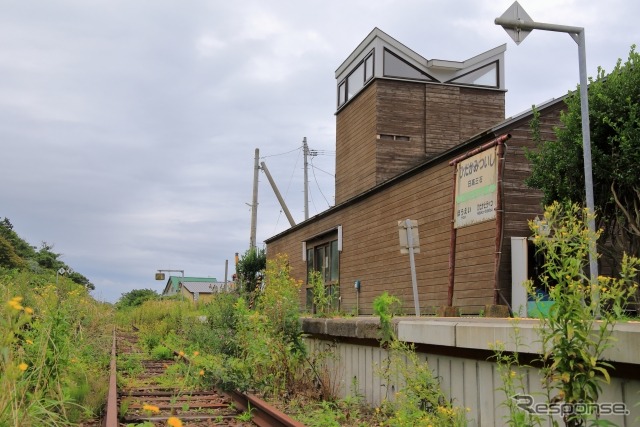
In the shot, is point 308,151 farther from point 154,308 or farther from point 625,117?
point 625,117

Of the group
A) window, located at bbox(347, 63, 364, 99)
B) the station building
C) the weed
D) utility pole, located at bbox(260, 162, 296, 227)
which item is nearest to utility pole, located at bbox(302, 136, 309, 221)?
utility pole, located at bbox(260, 162, 296, 227)

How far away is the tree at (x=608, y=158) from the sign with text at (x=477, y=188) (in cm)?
200

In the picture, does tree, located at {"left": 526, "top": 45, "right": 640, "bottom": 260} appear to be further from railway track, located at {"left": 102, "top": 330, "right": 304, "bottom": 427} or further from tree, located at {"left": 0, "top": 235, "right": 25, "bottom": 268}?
tree, located at {"left": 0, "top": 235, "right": 25, "bottom": 268}

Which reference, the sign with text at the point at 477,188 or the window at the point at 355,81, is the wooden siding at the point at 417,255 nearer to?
the sign with text at the point at 477,188

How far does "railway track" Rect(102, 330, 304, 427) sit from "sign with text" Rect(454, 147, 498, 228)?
4.18 m

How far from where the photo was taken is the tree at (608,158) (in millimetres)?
9852

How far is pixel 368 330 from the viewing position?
254 inches

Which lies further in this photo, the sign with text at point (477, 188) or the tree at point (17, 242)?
the tree at point (17, 242)

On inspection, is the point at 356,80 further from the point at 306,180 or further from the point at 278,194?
the point at 306,180

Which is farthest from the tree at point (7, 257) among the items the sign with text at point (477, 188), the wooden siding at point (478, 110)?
the sign with text at point (477, 188)

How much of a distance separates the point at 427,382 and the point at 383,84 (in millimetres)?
14751

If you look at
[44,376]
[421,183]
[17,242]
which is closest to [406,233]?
[421,183]

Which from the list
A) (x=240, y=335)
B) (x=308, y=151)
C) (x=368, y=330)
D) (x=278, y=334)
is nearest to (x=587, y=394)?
(x=368, y=330)

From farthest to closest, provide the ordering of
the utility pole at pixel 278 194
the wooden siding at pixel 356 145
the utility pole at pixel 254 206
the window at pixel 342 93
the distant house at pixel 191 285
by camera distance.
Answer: the distant house at pixel 191 285, the utility pole at pixel 254 206, the utility pole at pixel 278 194, the window at pixel 342 93, the wooden siding at pixel 356 145
